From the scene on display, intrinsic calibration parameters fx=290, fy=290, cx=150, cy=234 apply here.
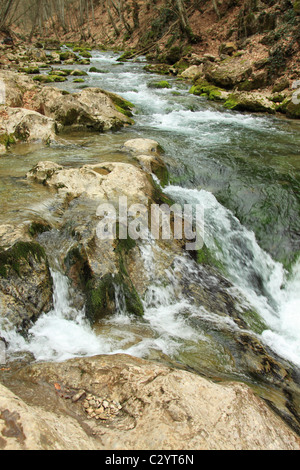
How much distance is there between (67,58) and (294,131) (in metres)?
25.4

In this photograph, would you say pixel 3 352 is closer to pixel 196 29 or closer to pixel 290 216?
pixel 290 216

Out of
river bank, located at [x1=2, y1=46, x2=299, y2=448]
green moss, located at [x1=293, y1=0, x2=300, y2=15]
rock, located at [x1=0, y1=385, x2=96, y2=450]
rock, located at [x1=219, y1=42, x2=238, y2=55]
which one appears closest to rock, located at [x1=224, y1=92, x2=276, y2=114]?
green moss, located at [x1=293, y1=0, x2=300, y2=15]

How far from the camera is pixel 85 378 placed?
8.63ft

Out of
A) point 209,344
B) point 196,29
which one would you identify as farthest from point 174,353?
point 196,29

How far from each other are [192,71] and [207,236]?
16.9 meters

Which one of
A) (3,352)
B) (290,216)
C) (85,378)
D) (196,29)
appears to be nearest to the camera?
(85,378)

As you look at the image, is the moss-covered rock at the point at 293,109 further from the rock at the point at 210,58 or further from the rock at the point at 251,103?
the rock at the point at 210,58

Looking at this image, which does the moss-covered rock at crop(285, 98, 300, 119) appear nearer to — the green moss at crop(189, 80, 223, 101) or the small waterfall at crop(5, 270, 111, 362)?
the green moss at crop(189, 80, 223, 101)

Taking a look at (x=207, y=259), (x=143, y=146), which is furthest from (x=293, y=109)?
(x=207, y=259)

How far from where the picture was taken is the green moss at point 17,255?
347cm

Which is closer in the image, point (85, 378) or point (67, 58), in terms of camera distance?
point (85, 378)

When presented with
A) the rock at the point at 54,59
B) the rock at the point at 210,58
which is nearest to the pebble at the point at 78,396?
the rock at the point at 210,58

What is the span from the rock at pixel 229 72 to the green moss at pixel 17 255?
48.6 feet
